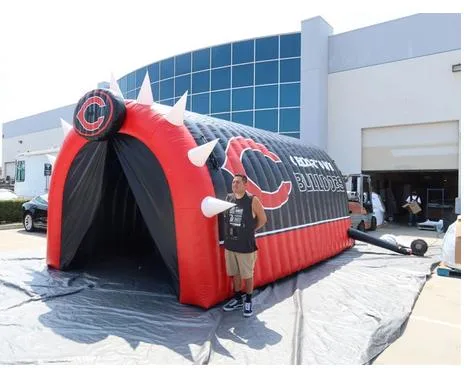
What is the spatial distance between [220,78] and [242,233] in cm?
1880

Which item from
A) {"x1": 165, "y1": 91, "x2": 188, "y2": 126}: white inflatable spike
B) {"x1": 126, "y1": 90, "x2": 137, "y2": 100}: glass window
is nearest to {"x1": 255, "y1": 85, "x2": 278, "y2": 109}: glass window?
{"x1": 126, "y1": 90, "x2": 137, "y2": 100}: glass window

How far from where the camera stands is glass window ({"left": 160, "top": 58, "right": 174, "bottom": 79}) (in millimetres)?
24422

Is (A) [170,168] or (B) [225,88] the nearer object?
(A) [170,168]

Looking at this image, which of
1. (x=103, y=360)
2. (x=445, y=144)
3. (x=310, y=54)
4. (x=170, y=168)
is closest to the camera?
(x=103, y=360)

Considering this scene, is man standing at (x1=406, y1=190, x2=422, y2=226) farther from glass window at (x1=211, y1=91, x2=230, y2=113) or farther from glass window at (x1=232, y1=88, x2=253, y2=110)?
glass window at (x1=211, y1=91, x2=230, y2=113)

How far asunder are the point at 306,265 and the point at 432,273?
95.6 inches

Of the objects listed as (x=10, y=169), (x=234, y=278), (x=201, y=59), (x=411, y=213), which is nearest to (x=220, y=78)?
(x=201, y=59)

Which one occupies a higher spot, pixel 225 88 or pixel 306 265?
pixel 225 88

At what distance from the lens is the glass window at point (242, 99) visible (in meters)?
21.5

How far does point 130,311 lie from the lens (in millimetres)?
4723

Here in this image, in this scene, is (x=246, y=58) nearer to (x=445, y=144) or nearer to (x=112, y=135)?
(x=445, y=144)

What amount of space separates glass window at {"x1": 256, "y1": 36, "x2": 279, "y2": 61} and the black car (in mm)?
13489

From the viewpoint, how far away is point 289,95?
20594 millimetres

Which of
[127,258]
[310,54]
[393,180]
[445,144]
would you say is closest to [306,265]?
[127,258]
